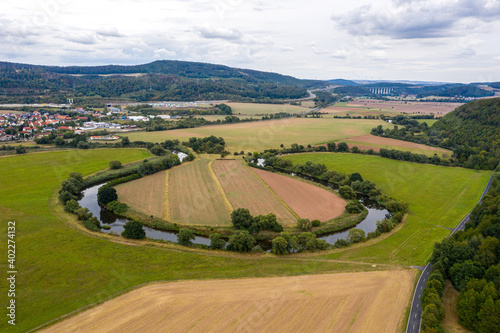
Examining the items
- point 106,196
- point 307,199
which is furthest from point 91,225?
point 307,199

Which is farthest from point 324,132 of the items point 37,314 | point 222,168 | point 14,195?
point 37,314

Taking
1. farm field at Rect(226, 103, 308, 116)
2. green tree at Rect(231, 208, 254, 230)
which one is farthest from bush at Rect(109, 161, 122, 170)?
farm field at Rect(226, 103, 308, 116)

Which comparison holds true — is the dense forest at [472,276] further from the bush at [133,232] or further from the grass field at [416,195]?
the bush at [133,232]

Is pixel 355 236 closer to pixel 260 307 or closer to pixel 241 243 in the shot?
pixel 241 243

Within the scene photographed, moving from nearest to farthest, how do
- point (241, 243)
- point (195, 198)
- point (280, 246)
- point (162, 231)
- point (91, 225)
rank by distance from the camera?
point (280, 246) → point (241, 243) → point (91, 225) → point (162, 231) → point (195, 198)

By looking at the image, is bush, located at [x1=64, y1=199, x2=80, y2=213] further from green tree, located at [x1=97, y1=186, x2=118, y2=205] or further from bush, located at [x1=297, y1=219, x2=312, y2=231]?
bush, located at [x1=297, y1=219, x2=312, y2=231]

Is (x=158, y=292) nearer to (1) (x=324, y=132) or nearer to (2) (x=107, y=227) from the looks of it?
(2) (x=107, y=227)

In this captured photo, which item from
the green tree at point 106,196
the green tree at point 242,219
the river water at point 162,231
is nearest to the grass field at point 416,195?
the river water at point 162,231
